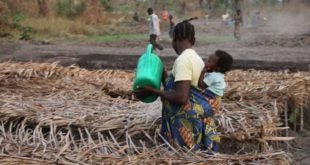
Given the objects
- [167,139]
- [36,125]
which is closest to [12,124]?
[36,125]

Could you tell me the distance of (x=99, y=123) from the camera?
4914 mm

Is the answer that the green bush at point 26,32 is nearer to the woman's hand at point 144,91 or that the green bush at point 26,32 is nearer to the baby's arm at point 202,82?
the woman's hand at point 144,91

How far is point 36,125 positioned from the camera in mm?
4984

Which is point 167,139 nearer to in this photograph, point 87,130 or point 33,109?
point 87,130

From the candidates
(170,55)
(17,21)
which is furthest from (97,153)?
(17,21)

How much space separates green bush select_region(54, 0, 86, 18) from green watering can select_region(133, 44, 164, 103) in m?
21.5

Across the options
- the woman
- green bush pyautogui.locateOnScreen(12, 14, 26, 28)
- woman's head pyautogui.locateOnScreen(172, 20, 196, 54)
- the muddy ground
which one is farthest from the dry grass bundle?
green bush pyautogui.locateOnScreen(12, 14, 26, 28)

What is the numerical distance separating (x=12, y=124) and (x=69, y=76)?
8.36 feet

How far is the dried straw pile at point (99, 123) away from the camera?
4.11 m

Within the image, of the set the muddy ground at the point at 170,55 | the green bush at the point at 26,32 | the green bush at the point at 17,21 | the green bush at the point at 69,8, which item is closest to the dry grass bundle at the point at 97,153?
the muddy ground at the point at 170,55

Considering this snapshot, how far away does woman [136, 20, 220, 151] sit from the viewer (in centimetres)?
396

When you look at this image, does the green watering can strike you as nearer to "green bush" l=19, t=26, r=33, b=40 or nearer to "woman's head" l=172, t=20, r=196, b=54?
"woman's head" l=172, t=20, r=196, b=54

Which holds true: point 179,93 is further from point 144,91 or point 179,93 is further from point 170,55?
point 170,55

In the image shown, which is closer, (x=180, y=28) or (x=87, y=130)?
(x=180, y=28)
